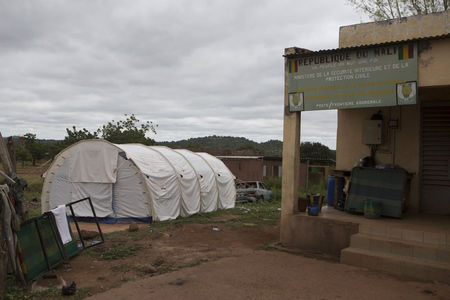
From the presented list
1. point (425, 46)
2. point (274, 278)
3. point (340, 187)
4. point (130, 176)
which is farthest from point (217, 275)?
point (130, 176)

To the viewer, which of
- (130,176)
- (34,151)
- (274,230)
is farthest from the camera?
(34,151)

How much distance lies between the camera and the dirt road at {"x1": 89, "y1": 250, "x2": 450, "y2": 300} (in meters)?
5.96

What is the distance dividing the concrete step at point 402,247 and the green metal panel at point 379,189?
1220 mm

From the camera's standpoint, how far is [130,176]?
13859 millimetres

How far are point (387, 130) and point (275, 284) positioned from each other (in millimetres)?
5497

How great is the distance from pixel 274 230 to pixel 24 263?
6830mm

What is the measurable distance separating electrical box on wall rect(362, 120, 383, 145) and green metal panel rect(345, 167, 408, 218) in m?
1.10

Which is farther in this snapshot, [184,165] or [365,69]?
[184,165]

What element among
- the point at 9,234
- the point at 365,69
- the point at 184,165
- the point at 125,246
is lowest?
the point at 125,246

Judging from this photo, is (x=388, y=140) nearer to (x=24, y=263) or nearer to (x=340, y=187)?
(x=340, y=187)

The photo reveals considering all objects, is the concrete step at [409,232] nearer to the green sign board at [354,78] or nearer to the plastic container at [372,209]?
the plastic container at [372,209]

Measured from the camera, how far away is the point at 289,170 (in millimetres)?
9195

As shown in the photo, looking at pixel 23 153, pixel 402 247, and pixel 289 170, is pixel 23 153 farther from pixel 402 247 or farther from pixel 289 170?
pixel 402 247

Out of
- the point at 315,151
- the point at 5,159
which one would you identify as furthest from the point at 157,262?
the point at 315,151
